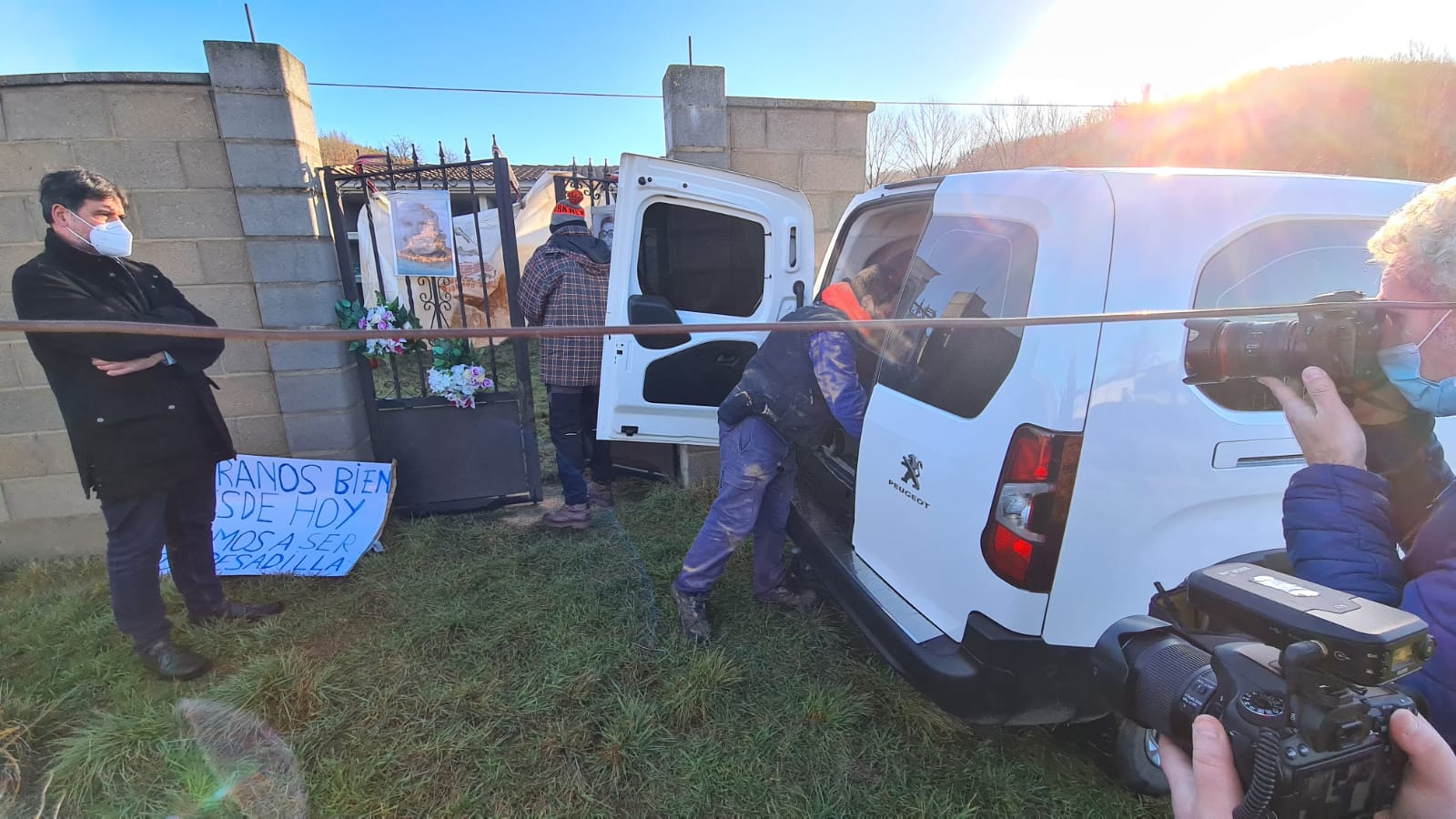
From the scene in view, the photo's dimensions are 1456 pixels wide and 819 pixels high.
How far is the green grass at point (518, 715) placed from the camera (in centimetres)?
210

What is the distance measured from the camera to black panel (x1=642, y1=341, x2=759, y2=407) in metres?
3.64

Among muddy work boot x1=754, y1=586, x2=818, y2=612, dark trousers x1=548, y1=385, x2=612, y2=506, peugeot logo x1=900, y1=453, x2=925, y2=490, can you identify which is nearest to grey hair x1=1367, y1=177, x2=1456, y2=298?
peugeot logo x1=900, y1=453, x2=925, y2=490

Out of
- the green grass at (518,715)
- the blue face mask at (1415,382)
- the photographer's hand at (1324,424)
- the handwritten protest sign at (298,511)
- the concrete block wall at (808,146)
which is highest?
the concrete block wall at (808,146)

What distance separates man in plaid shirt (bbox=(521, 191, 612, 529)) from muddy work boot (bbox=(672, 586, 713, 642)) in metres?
1.39

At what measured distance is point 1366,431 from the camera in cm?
135

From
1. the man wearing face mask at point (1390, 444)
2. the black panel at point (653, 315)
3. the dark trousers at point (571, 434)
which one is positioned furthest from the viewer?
the dark trousers at point (571, 434)

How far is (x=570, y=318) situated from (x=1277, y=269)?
3.14 m

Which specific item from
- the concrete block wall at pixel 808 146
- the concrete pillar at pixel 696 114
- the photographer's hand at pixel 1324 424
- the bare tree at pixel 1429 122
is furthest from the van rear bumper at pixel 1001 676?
the bare tree at pixel 1429 122

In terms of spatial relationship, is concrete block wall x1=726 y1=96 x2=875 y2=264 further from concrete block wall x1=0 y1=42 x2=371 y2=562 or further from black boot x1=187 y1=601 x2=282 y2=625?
black boot x1=187 y1=601 x2=282 y2=625

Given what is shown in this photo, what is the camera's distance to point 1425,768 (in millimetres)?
797

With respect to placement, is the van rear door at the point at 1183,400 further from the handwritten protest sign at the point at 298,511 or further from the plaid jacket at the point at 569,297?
the handwritten protest sign at the point at 298,511

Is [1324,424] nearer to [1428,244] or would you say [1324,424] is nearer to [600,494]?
[1428,244]

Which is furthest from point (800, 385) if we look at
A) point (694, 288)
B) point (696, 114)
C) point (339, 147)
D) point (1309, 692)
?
point (339, 147)

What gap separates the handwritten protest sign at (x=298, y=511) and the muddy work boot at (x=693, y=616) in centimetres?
183
